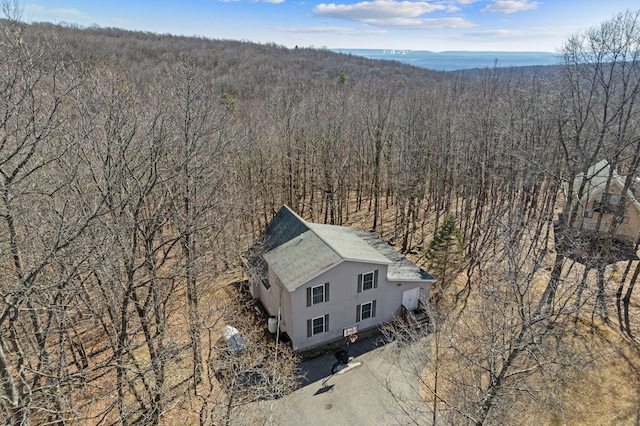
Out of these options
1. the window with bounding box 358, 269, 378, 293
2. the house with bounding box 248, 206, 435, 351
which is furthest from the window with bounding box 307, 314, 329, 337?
the window with bounding box 358, 269, 378, 293

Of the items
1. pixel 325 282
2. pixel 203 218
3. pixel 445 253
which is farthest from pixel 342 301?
pixel 203 218

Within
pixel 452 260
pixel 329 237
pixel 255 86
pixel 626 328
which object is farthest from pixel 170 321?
pixel 255 86

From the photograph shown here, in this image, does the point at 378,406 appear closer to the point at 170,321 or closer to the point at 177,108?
the point at 170,321

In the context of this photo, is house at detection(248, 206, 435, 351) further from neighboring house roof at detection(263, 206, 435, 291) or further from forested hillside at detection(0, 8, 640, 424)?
forested hillside at detection(0, 8, 640, 424)

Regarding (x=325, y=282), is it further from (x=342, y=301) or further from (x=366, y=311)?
(x=366, y=311)

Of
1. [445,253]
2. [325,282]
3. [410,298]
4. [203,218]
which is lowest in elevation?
[410,298]

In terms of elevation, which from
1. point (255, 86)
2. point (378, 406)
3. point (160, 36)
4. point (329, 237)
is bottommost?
point (378, 406)
